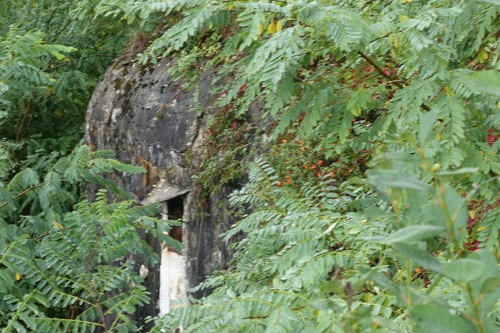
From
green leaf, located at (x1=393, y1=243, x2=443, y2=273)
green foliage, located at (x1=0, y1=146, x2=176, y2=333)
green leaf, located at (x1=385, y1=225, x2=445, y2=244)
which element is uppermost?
green leaf, located at (x1=385, y1=225, x2=445, y2=244)

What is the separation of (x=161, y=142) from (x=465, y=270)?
8.32 meters

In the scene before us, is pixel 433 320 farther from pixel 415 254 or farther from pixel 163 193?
pixel 163 193

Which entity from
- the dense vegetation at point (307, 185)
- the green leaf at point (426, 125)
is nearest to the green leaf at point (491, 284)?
the green leaf at point (426, 125)

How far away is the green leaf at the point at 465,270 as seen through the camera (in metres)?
1.09

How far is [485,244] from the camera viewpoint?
12.8 feet

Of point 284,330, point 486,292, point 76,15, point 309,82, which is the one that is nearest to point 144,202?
point 76,15

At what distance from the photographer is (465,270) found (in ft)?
3.60

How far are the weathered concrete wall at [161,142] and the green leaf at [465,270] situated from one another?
6767mm

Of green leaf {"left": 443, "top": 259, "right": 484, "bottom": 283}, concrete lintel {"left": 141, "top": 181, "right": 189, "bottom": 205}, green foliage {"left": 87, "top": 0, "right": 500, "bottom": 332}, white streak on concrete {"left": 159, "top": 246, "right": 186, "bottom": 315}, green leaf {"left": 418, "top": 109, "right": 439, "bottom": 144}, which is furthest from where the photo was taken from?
concrete lintel {"left": 141, "top": 181, "right": 189, "bottom": 205}

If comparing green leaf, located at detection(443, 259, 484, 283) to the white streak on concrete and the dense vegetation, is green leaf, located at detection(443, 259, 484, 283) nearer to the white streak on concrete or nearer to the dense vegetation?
the dense vegetation

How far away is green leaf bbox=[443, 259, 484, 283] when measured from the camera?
1.09 meters

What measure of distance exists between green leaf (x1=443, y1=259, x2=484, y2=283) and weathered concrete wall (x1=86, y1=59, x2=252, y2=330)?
6767 mm

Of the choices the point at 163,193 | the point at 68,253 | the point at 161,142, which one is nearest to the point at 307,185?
the point at 68,253

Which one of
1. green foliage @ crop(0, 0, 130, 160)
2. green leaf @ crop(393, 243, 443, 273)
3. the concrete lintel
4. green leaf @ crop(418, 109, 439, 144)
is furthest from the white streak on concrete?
green leaf @ crop(393, 243, 443, 273)
